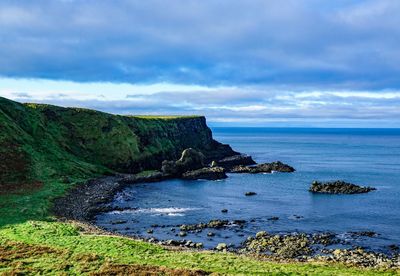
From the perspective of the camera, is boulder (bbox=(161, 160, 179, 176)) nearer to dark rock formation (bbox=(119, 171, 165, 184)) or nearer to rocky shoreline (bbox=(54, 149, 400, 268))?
dark rock formation (bbox=(119, 171, 165, 184))

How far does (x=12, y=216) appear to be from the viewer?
6203cm

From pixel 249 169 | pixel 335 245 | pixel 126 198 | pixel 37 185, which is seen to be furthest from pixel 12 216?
pixel 249 169

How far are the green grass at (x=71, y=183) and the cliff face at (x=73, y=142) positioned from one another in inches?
11.9

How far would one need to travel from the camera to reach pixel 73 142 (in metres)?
128

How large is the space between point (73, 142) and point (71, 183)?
117ft

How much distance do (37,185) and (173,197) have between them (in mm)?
29800

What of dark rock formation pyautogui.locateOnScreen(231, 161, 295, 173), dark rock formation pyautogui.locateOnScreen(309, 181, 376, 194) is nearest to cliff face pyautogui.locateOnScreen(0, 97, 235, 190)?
dark rock formation pyautogui.locateOnScreen(231, 161, 295, 173)

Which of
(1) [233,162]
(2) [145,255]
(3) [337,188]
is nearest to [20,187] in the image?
(2) [145,255]

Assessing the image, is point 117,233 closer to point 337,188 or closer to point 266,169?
point 337,188

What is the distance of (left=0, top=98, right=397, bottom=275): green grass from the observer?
39.8 m

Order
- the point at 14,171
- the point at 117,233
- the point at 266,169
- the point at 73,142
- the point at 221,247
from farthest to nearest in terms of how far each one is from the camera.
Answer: the point at 266,169 < the point at 73,142 < the point at 14,171 < the point at 117,233 < the point at 221,247

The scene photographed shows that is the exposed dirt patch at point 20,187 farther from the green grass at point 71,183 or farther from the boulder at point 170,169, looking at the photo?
the boulder at point 170,169

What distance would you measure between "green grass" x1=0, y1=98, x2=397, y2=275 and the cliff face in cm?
30

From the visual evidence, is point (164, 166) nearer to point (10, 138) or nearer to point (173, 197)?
point (173, 197)
